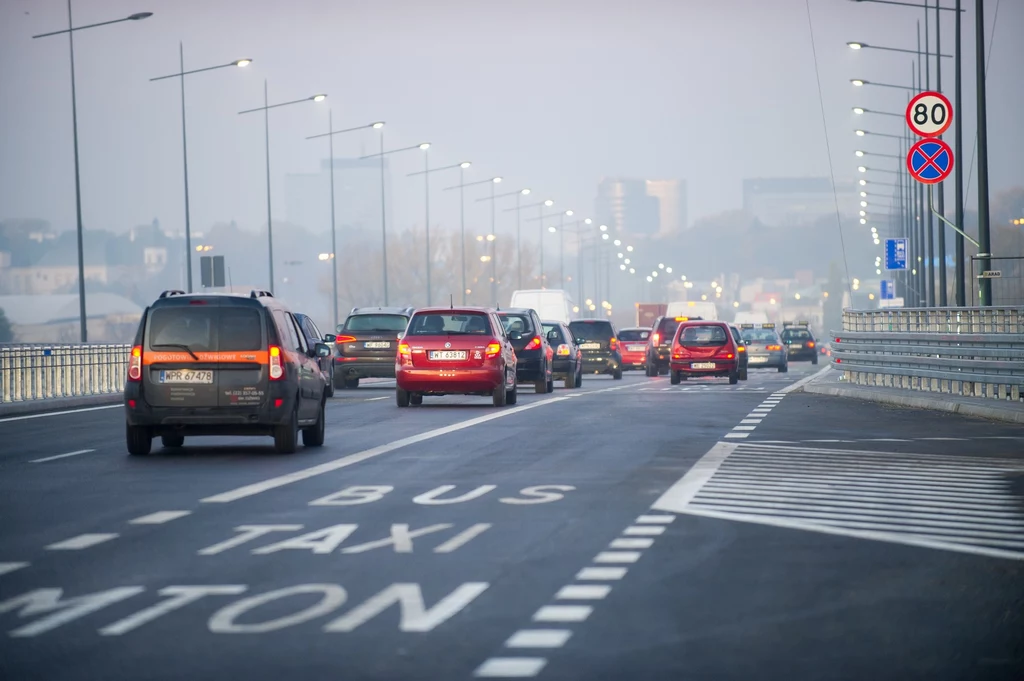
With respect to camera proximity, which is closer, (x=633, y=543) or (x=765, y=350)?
(x=633, y=543)

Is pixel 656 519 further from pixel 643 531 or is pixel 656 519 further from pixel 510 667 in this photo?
pixel 510 667

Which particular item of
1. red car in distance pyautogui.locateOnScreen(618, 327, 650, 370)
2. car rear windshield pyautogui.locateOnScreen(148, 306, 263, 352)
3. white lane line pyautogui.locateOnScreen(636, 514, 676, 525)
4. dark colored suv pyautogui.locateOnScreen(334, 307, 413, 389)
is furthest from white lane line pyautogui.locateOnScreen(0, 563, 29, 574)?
red car in distance pyautogui.locateOnScreen(618, 327, 650, 370)

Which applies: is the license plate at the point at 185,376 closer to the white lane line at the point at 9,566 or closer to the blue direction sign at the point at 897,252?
→ the white lane line at the point at 9,566

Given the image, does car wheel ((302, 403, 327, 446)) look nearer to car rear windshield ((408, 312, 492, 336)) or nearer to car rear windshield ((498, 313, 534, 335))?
car rear windshield ((408, 312, 492, 336))

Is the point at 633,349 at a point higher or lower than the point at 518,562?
lower

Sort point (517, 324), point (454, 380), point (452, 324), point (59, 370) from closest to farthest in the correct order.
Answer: point (454, 380)
point (452, 324)
point (59, 370)
point (517, 324)

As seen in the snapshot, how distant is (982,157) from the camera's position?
110 ft

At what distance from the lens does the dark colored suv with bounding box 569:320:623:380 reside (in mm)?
52062

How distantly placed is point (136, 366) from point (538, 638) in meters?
11.2

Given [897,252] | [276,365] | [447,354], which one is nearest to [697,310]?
[897,252]

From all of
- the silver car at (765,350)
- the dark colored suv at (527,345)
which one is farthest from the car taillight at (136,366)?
the silver car at (765,350)

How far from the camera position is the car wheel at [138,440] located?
1811 centimetres

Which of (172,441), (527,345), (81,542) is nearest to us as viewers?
(81,542)

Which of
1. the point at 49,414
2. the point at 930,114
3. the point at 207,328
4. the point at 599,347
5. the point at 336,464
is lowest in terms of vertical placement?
the point at 49,414
